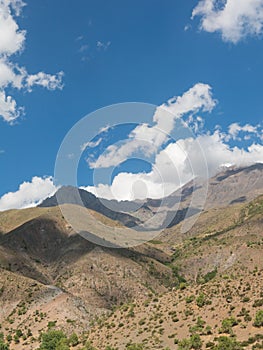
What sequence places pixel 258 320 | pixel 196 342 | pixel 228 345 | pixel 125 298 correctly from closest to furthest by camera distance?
pixel 228 345 → pixel 196 342 → pixel 258 320 → pixel 125 298

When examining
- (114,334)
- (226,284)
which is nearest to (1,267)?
(114,334)

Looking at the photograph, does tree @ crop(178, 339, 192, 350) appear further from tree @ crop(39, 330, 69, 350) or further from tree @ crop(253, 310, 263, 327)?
tree @ crop(39, 330, 69, 350)

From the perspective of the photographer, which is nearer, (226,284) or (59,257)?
(226,284)

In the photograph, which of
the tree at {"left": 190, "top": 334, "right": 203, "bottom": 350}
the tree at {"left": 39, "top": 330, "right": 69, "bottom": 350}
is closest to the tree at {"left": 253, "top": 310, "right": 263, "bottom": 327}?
the tree at {"left": 190, "top": 334, "right": 203, "bottom": 350}

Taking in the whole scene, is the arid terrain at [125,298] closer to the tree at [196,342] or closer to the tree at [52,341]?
the tree at [196,342]

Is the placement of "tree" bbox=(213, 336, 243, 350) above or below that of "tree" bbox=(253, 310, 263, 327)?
below

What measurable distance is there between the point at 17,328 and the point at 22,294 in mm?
19436

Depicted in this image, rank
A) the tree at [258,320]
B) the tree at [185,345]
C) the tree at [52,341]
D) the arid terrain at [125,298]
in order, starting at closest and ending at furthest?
the tree at [185,345]
the tree at [258,320]
the arid terrain at [125,298]
the tree at [52,341]

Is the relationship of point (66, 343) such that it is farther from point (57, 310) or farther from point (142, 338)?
point (57, 310)

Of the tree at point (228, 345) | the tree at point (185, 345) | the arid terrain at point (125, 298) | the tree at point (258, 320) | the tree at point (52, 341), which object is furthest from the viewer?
the tree at point (52, 341)

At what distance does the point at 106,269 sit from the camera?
525 feet

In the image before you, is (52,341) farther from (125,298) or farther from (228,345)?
(125,298)

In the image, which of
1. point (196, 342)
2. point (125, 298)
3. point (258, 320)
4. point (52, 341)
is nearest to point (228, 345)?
point (196, 342)

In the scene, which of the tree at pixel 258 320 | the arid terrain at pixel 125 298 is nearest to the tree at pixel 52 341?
the arid terrain at pixel 125 298
